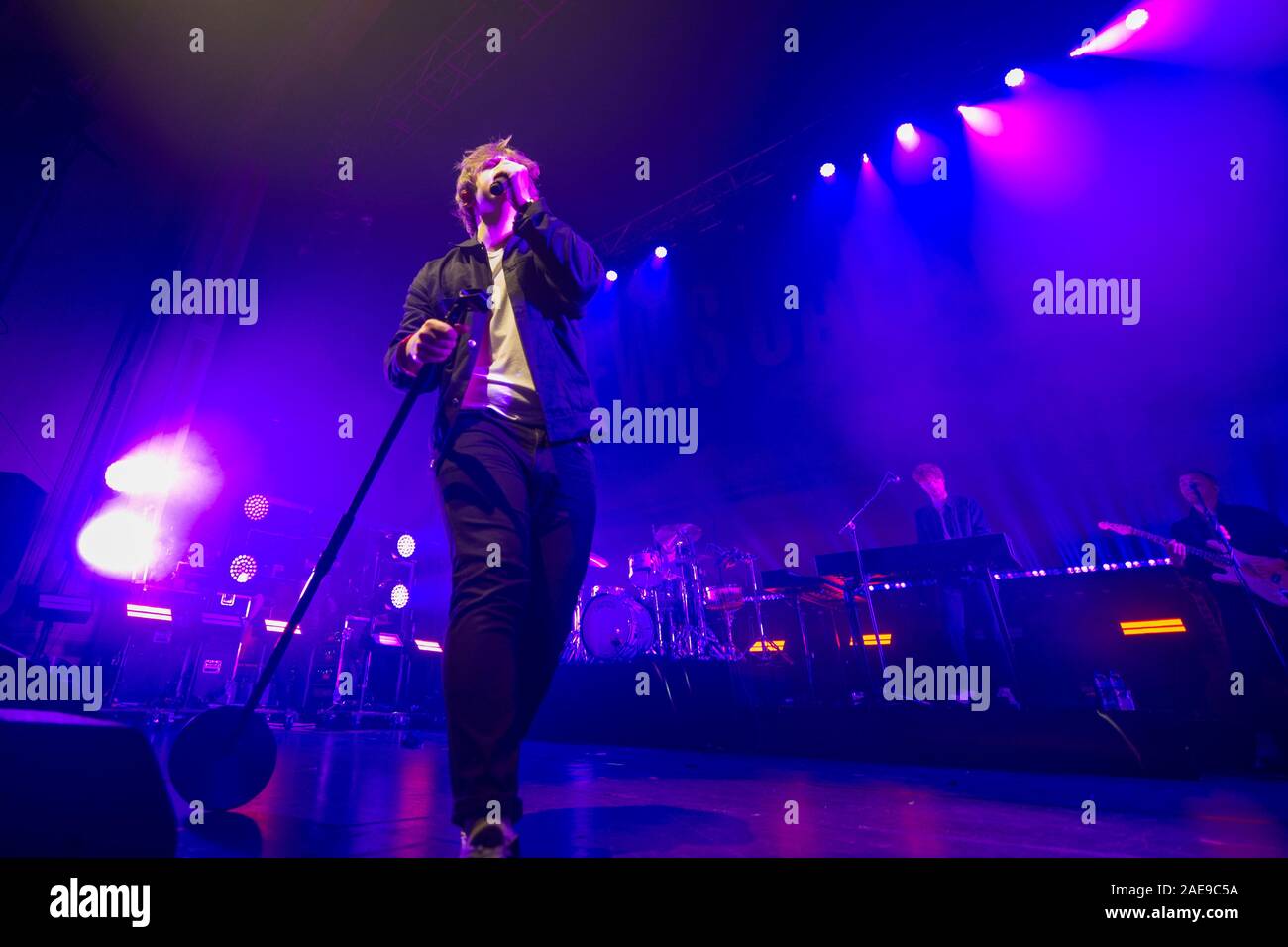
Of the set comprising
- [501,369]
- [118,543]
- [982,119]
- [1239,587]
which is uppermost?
[982,119]

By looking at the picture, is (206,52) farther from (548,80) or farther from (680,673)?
(680,673)

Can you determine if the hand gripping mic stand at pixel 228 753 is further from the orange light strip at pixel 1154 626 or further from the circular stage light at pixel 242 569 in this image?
the circular stage light at pixel 242 569

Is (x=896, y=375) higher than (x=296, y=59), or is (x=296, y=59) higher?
(x=296, y=59)

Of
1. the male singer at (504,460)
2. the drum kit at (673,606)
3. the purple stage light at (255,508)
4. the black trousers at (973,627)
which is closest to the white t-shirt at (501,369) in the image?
the male singer at (504,460)

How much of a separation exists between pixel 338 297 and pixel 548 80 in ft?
13.0

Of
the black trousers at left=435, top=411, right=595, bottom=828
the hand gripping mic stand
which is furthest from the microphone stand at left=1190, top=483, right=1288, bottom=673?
the hand gripping mic stand

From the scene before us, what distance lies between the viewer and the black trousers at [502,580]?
1.40 m

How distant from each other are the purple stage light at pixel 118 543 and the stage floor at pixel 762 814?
9.62 ft

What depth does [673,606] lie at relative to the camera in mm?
6902

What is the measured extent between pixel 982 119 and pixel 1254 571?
4895 millimetres

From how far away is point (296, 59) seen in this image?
17.9 ft

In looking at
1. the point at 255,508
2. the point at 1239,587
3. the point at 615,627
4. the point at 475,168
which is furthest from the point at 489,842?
the point at 255,508

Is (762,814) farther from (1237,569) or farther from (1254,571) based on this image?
(1254,571)
